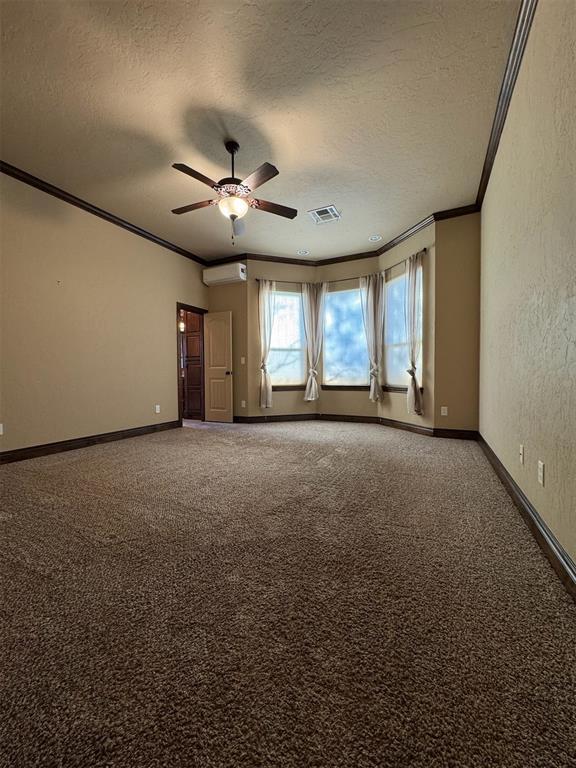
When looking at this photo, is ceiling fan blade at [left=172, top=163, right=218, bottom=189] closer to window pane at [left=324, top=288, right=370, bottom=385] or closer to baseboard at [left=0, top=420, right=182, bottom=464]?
baseboard at [left=0, top=420, right=182, bottom=464]

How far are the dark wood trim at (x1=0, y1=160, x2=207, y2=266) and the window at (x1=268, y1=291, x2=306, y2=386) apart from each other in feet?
6.45

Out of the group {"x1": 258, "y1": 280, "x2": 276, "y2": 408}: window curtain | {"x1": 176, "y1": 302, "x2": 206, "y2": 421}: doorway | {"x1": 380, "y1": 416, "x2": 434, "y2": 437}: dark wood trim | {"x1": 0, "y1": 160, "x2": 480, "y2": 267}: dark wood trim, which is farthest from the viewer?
{"x1": 176, "y1": 302, "x2": 206, "y2": 421}: doorway

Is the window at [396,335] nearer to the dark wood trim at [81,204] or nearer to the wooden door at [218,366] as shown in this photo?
the wooden door at [218,366]

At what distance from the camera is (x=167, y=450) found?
3975 mm

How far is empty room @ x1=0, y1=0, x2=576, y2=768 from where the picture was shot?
36.3 inches

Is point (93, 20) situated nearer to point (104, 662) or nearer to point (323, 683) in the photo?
point (104, 662)

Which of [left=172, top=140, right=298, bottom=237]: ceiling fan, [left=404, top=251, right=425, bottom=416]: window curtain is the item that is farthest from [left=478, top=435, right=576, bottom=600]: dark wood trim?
[left=172, top=140, right=298, bottom=237]: ceiling fan

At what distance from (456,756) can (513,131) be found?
334 cm

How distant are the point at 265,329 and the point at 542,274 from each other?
4810mm

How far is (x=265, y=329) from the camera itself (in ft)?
20.4

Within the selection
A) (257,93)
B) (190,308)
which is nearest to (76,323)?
(190,308)

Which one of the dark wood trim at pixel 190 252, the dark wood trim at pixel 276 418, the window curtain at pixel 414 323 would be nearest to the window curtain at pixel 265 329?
the dark wood trim at pixel 276 418

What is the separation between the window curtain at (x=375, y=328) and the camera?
18.8 ft

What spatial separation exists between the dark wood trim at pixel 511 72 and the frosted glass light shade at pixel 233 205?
215 cm
